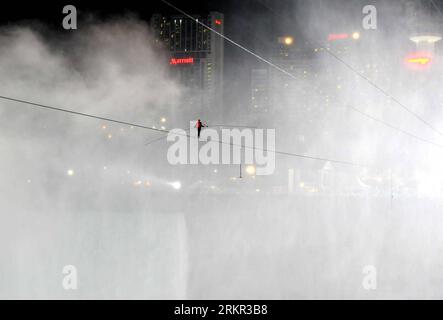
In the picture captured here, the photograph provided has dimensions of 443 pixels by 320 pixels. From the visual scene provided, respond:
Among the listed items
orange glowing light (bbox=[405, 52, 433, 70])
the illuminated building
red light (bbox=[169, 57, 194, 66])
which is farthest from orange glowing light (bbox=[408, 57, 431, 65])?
red light (bbox=[169, 57, 194, 66])

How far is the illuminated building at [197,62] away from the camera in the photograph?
3703 inches

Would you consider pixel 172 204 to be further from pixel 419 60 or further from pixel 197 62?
pixel 419 60

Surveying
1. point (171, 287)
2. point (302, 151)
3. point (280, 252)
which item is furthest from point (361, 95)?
point (171, 287)

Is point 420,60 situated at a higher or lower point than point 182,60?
lower

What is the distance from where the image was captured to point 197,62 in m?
114

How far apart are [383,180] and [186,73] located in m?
43.1

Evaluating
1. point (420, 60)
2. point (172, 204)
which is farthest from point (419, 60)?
point (172, 204)

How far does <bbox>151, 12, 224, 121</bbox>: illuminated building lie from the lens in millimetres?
94062

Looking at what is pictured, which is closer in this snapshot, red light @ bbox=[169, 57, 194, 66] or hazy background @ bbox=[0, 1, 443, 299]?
hazy background @ bbox=[0, 1, 443, 299]

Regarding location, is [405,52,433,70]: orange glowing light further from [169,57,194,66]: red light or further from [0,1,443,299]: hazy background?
[169,57,194,66]: red light

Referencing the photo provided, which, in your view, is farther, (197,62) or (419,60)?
(197,62)

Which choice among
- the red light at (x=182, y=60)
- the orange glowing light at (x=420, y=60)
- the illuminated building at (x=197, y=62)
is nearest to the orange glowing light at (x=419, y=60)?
the orange glowing light at (x=420, y=60)

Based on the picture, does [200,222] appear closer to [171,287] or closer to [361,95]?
[361,95]

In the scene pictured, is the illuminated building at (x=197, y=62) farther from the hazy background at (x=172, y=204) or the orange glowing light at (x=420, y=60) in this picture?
the orange glowing light at (x=420, y=60)
